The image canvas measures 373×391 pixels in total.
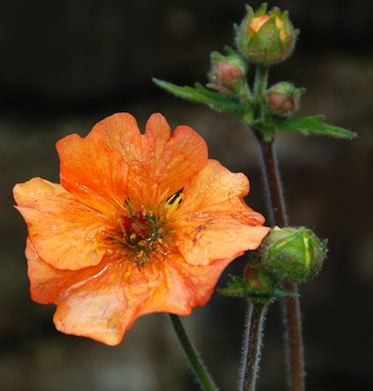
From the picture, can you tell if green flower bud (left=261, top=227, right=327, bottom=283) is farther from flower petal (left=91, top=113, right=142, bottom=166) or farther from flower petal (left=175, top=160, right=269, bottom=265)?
flower petal (left=91, top=113, right=142, bottom=166)

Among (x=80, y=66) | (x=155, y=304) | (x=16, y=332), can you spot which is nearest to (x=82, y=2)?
(x=80, y=66)

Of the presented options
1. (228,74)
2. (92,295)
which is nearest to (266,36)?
(228,74)

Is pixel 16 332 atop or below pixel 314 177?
below

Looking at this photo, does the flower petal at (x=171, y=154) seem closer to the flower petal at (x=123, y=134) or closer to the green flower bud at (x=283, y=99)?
the flower petal at (x=123, y=134)

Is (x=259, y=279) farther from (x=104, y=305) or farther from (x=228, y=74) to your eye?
(x=228, y=74)

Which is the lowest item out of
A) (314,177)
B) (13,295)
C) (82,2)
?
(13,295)

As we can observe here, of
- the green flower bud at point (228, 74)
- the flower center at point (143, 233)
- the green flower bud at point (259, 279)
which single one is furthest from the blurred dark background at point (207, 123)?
the green flower bud at point (259, 279)

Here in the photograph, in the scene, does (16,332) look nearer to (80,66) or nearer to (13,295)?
(13,295)

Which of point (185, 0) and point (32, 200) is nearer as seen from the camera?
point (32, 200)
